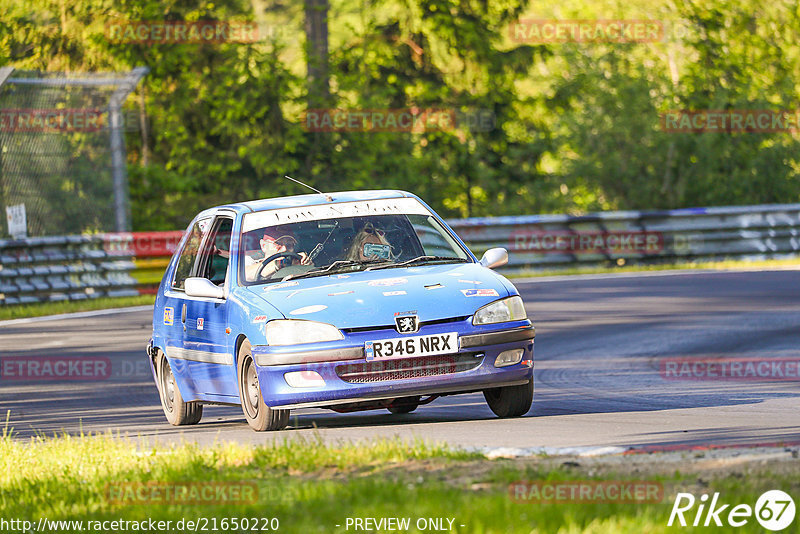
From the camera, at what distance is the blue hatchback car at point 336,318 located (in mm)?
8703

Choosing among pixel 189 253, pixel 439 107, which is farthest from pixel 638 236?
pixel 189 253

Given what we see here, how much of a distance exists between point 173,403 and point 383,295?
2536 mm

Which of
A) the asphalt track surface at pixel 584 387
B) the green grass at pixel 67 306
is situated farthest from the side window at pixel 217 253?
the green grass at pixel 67 306

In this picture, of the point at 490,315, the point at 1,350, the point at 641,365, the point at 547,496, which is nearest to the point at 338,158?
the point at 1,350

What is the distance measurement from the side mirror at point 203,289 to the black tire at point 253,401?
60 cm

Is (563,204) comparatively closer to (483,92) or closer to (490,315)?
(483,92)

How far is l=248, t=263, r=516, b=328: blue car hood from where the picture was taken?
8.74m

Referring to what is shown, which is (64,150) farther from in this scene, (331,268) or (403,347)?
(403,347)

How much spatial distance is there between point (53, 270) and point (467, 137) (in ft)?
54.0

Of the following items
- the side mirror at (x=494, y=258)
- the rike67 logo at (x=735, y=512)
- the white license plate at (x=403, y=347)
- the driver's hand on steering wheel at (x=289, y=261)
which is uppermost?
the driver's hand on steering wheel at (x=289, y=261)

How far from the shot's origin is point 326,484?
6.38 m
